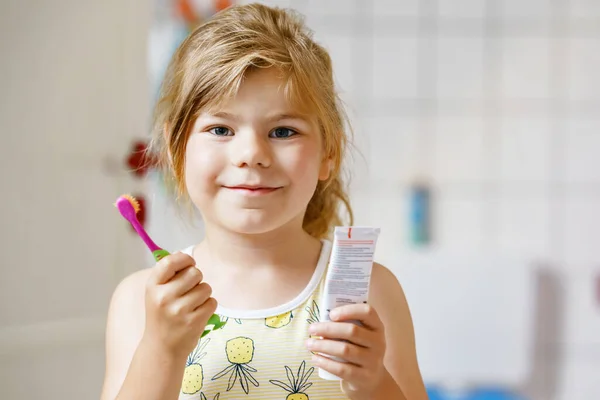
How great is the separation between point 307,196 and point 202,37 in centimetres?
20

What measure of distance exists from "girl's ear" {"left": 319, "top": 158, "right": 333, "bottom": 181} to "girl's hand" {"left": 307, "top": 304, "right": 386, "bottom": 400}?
187 millimetres

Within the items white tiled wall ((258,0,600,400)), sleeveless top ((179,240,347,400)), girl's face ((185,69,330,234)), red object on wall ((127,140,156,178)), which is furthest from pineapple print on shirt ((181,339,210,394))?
white tiled wall ((258,0,600,400))

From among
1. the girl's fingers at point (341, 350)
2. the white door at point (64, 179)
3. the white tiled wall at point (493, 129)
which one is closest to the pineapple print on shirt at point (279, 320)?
the girl's fingers at point (341, 350)

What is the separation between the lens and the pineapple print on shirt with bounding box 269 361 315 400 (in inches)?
28.6

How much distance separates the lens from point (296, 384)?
0.73 m

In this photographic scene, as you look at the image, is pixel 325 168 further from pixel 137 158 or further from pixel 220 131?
pixel 137 158

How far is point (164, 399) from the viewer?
2.20 ft

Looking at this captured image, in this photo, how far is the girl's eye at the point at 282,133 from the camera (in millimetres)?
709

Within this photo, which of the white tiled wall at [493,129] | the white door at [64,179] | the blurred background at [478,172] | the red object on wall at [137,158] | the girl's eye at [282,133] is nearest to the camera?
the girl's eye at [282,133]

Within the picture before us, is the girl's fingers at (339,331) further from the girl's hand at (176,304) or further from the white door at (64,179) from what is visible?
the white door at (64,179)

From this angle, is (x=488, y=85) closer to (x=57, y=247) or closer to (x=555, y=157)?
(x=555, y=157)

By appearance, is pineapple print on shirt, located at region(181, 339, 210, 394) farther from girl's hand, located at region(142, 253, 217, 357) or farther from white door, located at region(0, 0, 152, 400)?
white door, located at region(0, 0, 152, 400)

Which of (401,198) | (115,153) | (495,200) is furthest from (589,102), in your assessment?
(115,153)

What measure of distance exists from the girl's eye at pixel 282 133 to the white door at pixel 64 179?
0.46 m
